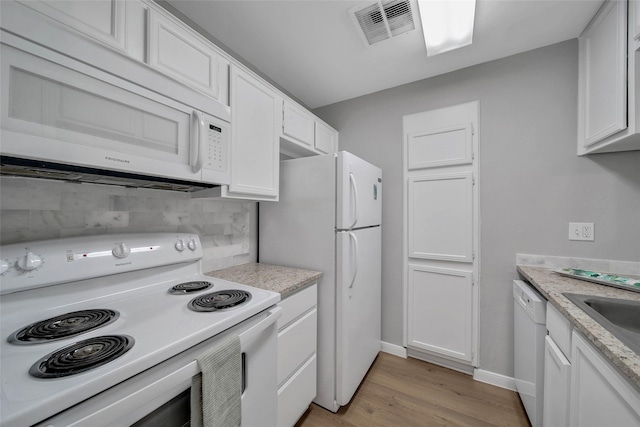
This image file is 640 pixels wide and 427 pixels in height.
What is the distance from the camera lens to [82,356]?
2.01 feet

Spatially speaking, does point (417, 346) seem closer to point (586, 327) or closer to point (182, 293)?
point (586, 327)

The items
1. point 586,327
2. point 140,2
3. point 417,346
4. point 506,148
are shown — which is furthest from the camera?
point 417,346

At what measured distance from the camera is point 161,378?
0.65m

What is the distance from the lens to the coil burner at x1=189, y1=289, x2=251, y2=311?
3.04 feet

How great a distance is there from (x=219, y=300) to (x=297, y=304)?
534 millimetres

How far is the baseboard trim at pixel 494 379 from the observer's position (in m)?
1.83

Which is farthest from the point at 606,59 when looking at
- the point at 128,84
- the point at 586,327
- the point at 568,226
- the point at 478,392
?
the point at 128,84

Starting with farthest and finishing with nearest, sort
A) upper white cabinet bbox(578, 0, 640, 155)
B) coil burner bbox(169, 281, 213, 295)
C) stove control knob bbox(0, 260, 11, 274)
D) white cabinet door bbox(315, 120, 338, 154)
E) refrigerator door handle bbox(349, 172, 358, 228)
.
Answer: white cabinet door bbox(315, 120, 338, 154)
refrigerator door handle bbox(349, 172, 358, 228)
upper white cabinet bbox(578, 0, 640, 155)
coil burner bbox(169, 281, 213, 295)
stove control knob bbox(0, 260, 11, 274)

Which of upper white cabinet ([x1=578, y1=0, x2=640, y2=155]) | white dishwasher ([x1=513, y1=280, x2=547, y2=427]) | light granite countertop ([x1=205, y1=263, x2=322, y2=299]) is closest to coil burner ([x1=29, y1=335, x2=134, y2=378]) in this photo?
light granite countertop ([x1=205, y1=263, x2=322, y2=299])

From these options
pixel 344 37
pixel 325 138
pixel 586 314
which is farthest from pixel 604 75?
pixel 325 138

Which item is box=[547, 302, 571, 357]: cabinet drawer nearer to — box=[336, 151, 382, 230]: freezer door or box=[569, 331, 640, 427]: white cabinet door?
box=[569, 331, 640, 427]: white cabinet door

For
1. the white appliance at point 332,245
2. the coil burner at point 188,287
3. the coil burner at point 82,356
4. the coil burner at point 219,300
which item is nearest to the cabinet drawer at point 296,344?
the white appliance at point 332,245

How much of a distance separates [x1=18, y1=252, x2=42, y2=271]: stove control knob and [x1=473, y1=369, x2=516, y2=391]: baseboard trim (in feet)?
9.23

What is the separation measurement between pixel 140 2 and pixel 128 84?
1.53 ft
